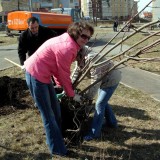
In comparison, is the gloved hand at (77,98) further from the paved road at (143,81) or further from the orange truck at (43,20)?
the orange truck at (43,20)

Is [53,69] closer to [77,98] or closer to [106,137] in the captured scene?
[77,98]

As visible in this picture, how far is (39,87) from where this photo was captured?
3873 mm

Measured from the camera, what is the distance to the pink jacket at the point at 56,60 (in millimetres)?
3646

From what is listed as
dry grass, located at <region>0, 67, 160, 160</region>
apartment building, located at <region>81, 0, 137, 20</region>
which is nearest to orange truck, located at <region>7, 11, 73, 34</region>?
apartment building, located at <region>81, 0, 137, 20</region>

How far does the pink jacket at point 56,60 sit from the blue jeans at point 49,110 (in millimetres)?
96

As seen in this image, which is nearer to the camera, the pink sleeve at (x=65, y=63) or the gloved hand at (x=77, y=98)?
the pink sleeve at (x=65, y=63)

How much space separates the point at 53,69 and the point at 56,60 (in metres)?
0.15

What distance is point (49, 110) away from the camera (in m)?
4.01

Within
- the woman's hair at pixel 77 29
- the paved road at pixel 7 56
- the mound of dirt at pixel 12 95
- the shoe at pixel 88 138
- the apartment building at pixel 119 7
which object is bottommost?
the paved road at pixel 7 56

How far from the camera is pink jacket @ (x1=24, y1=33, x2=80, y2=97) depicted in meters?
3.65

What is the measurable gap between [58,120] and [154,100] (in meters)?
3.00

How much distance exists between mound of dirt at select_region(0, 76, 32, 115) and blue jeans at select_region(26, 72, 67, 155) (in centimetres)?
207

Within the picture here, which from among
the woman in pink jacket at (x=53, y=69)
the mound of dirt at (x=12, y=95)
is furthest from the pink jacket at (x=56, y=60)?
the mound of dirt at (x=12, y=95)

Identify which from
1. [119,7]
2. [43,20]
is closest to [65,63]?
[119,7]
